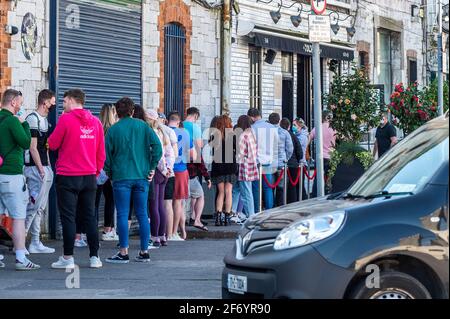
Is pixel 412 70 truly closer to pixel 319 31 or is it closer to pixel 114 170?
pixel 319 31

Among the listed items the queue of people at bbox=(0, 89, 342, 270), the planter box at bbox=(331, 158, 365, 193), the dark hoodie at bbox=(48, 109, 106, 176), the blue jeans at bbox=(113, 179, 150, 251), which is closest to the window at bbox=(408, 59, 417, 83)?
the planter box at bbox=(331, 158, 365, 193)

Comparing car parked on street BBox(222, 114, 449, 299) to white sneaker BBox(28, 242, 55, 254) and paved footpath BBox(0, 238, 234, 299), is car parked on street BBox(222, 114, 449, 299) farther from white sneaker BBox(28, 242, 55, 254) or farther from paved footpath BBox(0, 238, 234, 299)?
white sneaker BBox(28, 242, 55, 254)

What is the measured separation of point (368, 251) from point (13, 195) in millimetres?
6040

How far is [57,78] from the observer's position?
648 inches

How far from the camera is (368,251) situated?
7746mm

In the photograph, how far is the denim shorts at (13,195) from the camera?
12.8 m

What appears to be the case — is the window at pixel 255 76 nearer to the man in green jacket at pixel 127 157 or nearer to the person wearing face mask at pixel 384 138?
the person wearing face mask at pixel 384 138

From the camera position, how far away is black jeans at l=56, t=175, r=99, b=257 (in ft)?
41.4

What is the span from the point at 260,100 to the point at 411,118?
10.3ft

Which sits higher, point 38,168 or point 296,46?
point 296,46

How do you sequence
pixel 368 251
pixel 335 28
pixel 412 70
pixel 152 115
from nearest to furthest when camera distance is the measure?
pixel 368 251
pixel 152 115
pixel 335 28
pixel 412 70

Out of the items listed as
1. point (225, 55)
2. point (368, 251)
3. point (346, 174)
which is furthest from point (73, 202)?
point (225, 55)

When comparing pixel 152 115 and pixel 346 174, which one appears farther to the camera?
pixel 346 174

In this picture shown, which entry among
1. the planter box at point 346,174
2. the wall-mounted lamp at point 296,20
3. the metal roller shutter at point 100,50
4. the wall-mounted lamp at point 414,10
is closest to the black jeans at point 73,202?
the metal roller shutter at point 100,50
